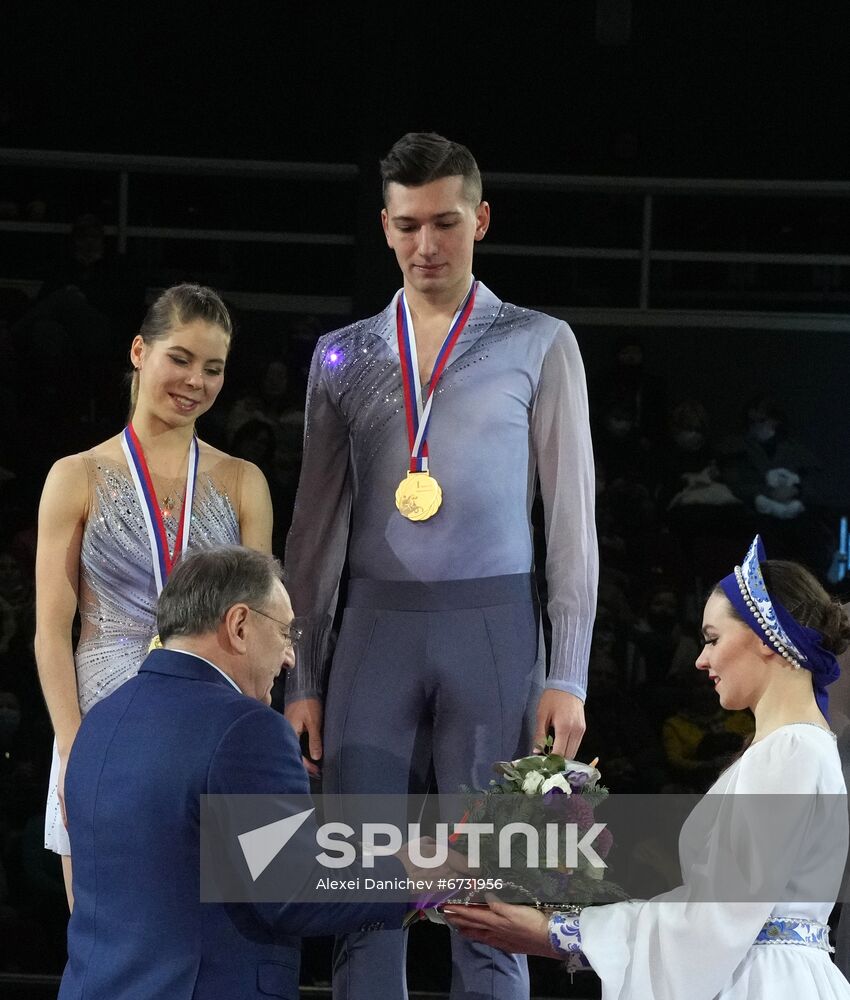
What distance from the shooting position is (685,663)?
5.81 metres

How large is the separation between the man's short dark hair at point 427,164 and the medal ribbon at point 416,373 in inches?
9.0

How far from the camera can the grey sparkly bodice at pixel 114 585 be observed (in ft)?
9.99

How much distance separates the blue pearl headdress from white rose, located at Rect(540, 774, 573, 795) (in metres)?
0.39

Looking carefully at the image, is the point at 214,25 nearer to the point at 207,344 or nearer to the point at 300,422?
the point at 300,422

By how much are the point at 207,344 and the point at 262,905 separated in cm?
117

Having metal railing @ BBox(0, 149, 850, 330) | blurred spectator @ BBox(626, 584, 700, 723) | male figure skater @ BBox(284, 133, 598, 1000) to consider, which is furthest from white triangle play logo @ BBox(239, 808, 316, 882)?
metal railing @ BBox(0, 149, 850, 330)

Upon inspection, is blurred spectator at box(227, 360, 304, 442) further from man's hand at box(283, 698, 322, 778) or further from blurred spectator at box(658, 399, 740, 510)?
man's hand at box(283, 698, 322, 778)

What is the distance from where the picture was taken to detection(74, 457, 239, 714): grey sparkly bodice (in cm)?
304

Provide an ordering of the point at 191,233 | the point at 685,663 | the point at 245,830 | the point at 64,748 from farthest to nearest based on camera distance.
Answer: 1. the point at 191,233
2. the point at 685,663
3. the point at 64,748
4. the point at 245,830

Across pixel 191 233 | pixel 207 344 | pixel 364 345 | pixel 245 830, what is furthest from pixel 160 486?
pixel 191 233

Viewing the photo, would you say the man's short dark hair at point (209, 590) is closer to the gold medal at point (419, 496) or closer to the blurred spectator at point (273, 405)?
the gold medal at point (419, 496)

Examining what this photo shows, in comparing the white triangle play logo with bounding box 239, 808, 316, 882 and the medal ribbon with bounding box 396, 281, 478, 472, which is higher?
the medal ribbon with bounding box 396, 281, 478, 472

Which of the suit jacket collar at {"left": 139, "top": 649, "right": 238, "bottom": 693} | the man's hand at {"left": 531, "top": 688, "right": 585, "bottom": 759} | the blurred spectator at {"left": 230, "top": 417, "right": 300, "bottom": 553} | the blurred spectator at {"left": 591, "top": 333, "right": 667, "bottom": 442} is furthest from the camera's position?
the blurred spectator at {"left": 591, "top": 333, "right": 667, "bottom": 442}

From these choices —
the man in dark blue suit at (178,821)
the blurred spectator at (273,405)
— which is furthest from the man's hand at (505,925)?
the blurred spectator at (273,405)
